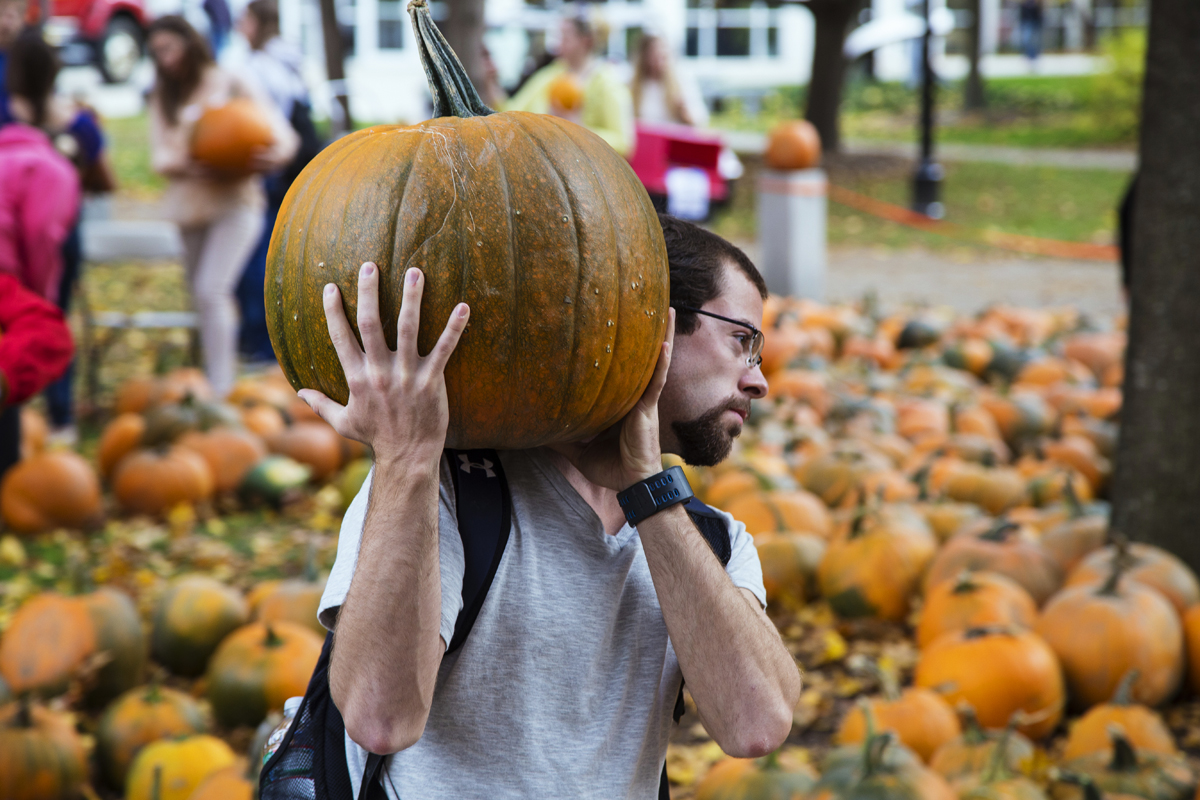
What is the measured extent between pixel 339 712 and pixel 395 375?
1.78 feet

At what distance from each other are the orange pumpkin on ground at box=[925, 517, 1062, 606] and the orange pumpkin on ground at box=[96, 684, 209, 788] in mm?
2633

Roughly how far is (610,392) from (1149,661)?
2.83 metres

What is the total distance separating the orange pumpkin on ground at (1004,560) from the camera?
4.22m

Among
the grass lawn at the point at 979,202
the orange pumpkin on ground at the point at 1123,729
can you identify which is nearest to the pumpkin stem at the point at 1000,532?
the orange pumpkin on ground at the point at 1123,729

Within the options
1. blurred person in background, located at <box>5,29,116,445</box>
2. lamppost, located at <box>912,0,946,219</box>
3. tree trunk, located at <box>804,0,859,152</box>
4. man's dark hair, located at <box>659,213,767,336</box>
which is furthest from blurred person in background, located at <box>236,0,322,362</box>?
tree trunk, located at <box>804,0,859,152</box>

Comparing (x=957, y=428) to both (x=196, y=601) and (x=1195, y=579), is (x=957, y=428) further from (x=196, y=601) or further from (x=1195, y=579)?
(x=196, y=601)

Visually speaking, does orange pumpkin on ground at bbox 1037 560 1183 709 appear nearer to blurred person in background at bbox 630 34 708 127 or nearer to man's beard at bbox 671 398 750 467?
man's beard at bbox 671 398 750 467

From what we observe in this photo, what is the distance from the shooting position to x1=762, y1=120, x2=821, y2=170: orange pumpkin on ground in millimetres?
11023

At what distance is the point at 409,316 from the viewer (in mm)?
1435

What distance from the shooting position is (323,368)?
1.57 meters

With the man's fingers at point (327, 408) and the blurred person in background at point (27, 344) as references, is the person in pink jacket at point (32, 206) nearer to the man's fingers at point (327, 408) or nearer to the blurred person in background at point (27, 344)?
the blurred person in background at point (27, 344)

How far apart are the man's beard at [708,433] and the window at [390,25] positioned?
111 feet

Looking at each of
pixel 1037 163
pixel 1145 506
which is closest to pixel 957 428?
pixel 1145 506

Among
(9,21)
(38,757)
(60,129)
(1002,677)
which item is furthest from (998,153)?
(38,757)
